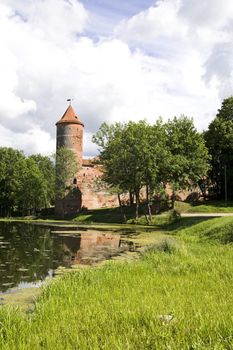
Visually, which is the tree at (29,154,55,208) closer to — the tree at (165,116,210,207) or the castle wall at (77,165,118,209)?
the castle wall at (77,165,118,209)

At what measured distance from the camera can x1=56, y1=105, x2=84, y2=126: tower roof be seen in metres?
75.6

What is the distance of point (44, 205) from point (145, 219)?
122 feet

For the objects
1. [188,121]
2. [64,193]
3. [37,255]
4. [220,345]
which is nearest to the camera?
[220,345]

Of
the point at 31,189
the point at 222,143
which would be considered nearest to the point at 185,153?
the point at 222,143

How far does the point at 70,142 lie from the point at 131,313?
225ft

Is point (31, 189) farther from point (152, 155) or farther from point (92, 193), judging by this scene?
point (152, 155)

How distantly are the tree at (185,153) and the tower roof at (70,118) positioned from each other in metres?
22.3

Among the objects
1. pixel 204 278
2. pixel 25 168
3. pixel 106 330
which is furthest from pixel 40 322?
pixel 25 168

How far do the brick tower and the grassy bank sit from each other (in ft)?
195

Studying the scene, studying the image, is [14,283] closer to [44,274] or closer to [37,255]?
[44,274]

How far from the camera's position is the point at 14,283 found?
533 inches

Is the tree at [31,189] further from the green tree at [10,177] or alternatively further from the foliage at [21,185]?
the green tree at [10,177]

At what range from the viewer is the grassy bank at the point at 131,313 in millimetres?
6395

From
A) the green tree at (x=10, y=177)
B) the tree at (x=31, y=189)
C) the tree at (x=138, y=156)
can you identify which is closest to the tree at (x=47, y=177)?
the tree at (x=31, y=189)
